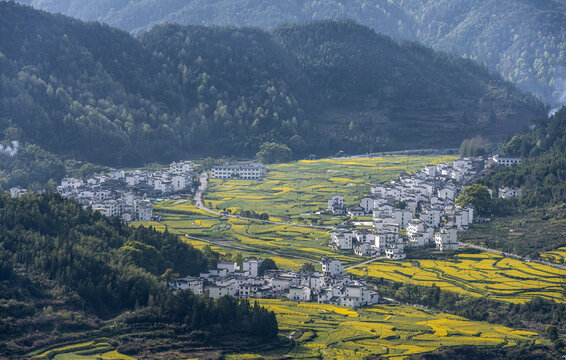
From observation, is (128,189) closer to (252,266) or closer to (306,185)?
(306,185)

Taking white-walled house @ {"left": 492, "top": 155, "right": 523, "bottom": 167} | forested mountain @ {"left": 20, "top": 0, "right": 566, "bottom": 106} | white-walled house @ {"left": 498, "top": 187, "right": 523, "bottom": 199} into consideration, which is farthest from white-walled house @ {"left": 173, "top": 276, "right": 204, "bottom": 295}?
forested mountain @ {"left": 20, "top": 0, "right": 566, "bottom": 106}

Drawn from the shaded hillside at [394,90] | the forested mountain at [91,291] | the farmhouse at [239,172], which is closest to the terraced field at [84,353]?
the forested mountain at [91,291]

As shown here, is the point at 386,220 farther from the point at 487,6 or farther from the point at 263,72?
the point at 487,6

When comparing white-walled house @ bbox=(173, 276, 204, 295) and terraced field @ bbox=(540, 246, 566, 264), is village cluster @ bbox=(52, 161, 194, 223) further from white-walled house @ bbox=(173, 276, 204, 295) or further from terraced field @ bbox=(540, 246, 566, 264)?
terraced field @ bbox=(540, 246, 566, 264)

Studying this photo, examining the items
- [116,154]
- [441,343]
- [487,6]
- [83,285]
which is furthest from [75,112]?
[487,6]

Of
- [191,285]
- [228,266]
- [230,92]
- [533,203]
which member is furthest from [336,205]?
[230,92]

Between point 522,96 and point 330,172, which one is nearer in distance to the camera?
point 330,172

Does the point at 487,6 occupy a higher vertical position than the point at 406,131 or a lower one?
higher
